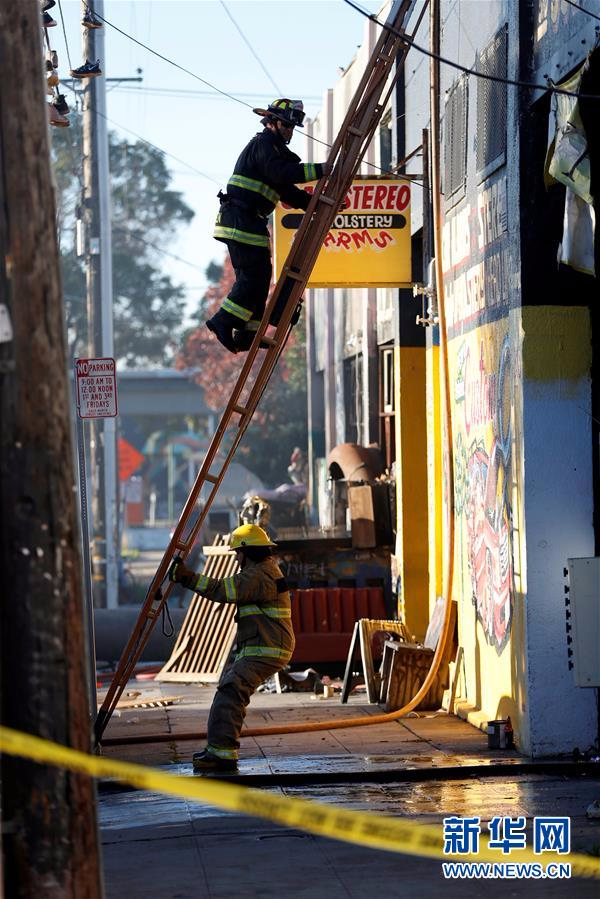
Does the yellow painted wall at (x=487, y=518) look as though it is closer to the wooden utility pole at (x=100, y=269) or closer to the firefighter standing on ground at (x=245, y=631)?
the firefighter standing on ground at (x=245, y=631)

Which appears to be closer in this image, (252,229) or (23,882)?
(23,882)

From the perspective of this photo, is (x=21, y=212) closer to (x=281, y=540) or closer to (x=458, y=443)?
(x=458, y=443)

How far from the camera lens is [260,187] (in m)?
11.3

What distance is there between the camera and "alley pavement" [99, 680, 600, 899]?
7.30 metres

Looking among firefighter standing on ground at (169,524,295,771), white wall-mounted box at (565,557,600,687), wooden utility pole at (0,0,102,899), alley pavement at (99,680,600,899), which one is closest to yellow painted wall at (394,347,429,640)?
alley pavement at (99,680,600,899)

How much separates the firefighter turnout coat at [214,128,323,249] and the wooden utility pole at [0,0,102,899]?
587 cm

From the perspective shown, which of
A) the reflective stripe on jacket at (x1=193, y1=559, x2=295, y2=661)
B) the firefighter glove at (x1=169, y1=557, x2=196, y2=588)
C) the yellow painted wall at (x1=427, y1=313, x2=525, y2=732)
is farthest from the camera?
the yellow painted wall at (x1=427, y1=313, x2=525, y2=732)

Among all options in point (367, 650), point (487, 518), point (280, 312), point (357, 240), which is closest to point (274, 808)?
point (280, 312)

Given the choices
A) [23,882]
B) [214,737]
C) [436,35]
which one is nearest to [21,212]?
[23,882]

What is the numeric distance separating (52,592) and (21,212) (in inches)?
53.6

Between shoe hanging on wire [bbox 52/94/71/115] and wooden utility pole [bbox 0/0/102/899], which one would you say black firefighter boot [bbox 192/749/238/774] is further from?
shoe hanging on wire [bbox 52/94/71/115]

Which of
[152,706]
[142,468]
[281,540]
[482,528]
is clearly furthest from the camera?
[142,468]

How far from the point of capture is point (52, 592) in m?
5.18

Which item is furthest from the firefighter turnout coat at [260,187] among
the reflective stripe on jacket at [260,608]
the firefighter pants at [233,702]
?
the firefighter pants at [233,702]
